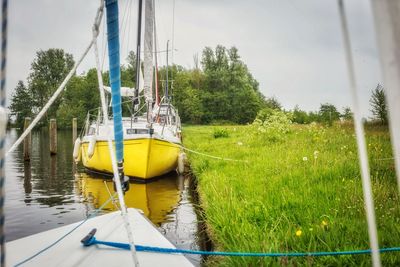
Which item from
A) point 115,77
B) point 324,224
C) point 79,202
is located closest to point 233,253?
point 324,224

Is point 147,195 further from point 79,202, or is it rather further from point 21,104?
point 21,104

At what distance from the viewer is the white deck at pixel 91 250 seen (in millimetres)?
2383

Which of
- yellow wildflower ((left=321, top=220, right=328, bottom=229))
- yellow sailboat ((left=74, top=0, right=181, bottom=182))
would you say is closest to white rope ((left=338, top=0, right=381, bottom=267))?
yellow wildflower ((left=321, top=220, right=328, bottom=229))

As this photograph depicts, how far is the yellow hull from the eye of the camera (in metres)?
8.71

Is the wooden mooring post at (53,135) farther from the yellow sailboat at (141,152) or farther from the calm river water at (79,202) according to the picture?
the yellow sailboat at (141,152)

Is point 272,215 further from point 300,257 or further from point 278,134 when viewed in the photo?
point 278,134

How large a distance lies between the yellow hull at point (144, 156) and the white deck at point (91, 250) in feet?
17.5

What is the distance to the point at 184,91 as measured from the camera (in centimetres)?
5328

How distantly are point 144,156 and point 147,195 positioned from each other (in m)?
1.30

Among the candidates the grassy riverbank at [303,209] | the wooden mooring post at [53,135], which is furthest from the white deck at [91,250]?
the wooden mooring post at [53,135]

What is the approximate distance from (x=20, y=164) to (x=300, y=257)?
1436 cm

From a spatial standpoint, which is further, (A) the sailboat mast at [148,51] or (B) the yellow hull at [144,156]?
(A) the sailboat mast at [148,51]

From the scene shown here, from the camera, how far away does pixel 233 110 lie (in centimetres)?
5681

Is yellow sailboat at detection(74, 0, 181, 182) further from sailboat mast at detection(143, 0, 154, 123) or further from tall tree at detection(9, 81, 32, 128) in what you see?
tall tree at detection(9, 81, 32, 128)
